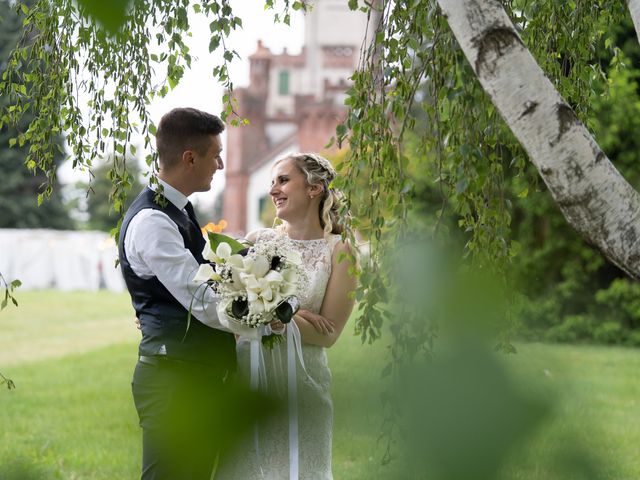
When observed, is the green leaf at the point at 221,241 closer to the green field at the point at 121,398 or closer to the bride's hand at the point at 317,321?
the green field at the point at 121,398

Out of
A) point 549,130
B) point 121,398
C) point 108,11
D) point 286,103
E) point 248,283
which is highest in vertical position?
point 286,103

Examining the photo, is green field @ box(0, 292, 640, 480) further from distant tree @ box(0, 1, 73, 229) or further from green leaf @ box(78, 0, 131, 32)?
distant tree @ box(0, 1, 73, 229)

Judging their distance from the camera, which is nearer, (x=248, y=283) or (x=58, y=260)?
(x=248, y=283)

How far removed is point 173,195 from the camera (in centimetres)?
236

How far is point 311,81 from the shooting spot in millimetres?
36844

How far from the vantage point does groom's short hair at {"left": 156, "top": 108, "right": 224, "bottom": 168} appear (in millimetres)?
2334

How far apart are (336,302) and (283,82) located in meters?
34.7

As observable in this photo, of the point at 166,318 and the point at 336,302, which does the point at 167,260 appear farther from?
the point at 336,302

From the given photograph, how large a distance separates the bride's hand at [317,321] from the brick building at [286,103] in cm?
2772

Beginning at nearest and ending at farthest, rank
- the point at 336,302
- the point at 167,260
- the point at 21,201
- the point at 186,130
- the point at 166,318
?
the point at 167,260
the point at 166,318
the point at 186,130
the point at 336,302
the point at 21,201

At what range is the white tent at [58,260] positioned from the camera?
25000mm

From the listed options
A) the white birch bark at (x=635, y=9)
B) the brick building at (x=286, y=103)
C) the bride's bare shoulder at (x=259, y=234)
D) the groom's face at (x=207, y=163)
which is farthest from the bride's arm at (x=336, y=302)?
the brick building at (x=286, y=103)

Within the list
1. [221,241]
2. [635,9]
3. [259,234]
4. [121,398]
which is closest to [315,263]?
[259,234]

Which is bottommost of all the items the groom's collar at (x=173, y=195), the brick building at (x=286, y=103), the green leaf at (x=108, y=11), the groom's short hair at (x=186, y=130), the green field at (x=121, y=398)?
the green field at (x=121, y=398)
